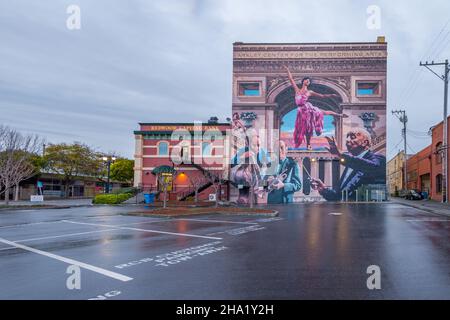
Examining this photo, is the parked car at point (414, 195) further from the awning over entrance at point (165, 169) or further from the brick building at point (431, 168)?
the awning over entrance at point (165, 169)

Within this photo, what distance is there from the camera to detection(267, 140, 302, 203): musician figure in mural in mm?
40656

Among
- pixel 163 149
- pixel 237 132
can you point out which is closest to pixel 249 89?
pixel 237 132

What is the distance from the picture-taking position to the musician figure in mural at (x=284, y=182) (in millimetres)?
40656

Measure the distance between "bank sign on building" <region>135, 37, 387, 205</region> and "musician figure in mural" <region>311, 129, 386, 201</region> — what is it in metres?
0.12

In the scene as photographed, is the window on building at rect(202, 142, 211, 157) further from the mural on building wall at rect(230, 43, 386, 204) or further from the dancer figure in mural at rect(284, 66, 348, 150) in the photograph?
the dancer figure in mural at rect(284, 66, 348, 150)

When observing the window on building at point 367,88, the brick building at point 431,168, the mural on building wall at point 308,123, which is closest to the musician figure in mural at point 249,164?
the mural on building wall at point 308,123

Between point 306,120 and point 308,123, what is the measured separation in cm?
48

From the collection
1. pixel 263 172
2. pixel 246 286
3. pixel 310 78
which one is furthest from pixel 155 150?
pixel 246 286

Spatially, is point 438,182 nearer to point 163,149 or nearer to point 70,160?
point 163,149

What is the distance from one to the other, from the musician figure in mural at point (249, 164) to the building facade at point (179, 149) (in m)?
1.80

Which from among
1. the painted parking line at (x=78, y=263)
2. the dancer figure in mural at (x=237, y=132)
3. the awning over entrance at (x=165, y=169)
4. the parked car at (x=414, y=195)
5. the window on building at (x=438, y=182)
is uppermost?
the dancer figure in mural at (x=237, y=132)

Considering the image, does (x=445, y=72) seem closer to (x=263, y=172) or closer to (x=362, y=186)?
(x=362, y=186)

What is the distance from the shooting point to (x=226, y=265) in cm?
714
